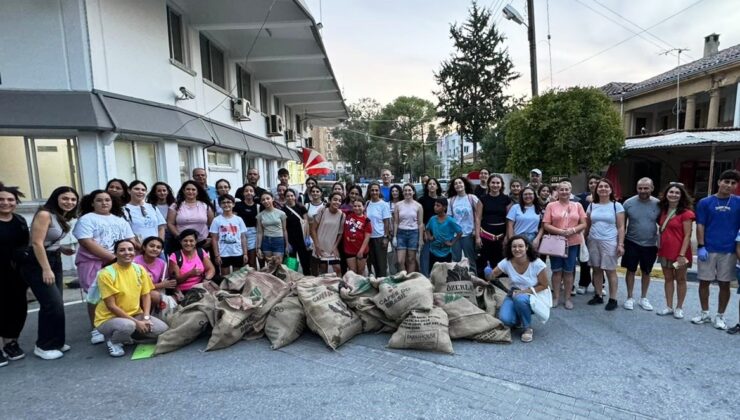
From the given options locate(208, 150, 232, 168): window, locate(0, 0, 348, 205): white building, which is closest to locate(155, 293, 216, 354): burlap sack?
locate(0, 0, 348, 205): white building

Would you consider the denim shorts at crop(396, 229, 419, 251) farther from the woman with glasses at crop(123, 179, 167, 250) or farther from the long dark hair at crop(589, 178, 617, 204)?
the woman with glasses at crop(123, 179, 167, 250)

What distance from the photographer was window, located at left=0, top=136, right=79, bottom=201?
6309 mm

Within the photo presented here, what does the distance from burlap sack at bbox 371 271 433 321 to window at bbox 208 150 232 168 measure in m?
8.12

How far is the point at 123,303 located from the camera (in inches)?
138

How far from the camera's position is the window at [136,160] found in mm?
7027

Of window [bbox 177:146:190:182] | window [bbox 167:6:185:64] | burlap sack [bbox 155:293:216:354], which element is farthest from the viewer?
window [bbox 177:146:190:182]

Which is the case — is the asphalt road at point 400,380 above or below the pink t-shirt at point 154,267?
below

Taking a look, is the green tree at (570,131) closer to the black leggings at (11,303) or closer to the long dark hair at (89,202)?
the long dark hair at (89,202)

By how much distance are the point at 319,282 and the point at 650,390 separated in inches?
123

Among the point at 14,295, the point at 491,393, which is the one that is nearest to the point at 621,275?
the point at 491,393

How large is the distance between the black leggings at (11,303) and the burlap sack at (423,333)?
3.47m

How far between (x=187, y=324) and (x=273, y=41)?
30.7ft

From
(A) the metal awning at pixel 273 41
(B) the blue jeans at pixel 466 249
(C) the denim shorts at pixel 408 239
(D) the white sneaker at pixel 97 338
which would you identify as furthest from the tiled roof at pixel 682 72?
(D) the white sneaker at pixel 97 338

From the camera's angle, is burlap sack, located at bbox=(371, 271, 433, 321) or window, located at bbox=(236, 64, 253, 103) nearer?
burlap sack, located at bbox=(371, 271, 433, 321)
